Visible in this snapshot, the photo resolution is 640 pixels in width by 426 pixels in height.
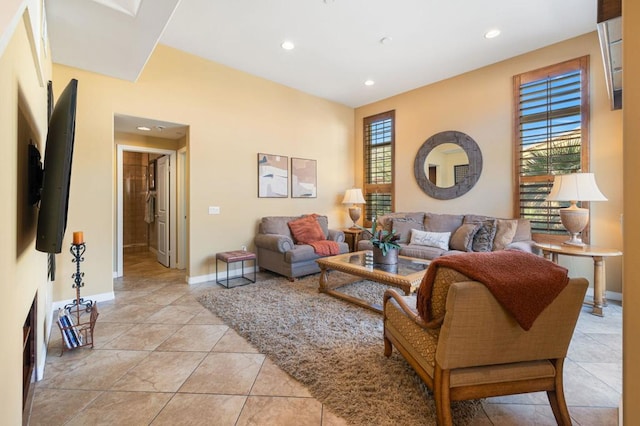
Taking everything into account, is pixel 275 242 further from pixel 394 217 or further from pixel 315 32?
pixel 315 32

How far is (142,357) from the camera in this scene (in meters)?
2.17

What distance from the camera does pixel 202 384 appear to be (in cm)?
186

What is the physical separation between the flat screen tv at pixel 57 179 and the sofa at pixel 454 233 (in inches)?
126

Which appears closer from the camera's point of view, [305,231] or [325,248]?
[325,248]

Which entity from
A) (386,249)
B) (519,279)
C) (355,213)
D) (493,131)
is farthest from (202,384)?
(493,131)

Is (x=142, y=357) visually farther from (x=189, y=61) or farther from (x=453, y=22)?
(x=453, y=22)

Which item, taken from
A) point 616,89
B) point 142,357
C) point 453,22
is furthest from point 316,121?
point 142,357

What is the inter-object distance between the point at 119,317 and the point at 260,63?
12.4 feet

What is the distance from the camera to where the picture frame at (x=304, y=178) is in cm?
525

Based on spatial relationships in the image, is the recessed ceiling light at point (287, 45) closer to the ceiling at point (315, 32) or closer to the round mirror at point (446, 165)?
the ceiling at point (315, 32)

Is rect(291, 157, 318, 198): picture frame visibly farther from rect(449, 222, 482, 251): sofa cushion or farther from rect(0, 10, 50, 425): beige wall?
rect(0, 10, 50, 425): beige wall

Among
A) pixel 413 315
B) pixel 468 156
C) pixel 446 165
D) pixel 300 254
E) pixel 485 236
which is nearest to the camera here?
pixel 413 315

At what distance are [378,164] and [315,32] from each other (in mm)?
3072

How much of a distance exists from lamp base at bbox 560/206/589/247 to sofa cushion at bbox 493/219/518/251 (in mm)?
529
